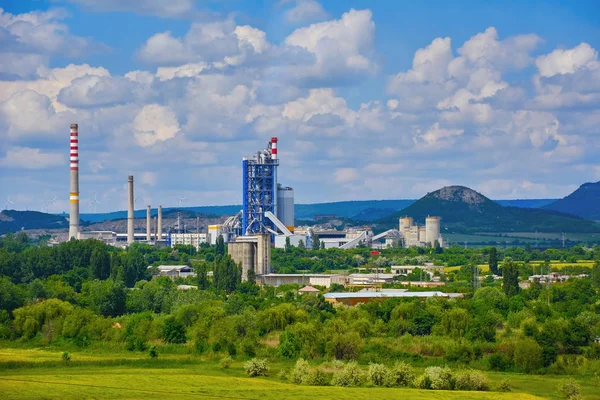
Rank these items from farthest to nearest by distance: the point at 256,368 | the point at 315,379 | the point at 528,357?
the point at 528,357, the point at 256,368, the point at 315,379

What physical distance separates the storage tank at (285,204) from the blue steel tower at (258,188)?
4079mm

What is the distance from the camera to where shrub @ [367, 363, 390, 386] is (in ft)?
163

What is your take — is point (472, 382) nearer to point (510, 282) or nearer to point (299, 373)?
point (299, 373)

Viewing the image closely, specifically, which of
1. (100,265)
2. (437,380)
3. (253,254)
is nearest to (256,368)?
(437,380)

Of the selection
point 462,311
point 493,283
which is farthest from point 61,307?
point 493,283

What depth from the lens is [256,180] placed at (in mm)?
131125

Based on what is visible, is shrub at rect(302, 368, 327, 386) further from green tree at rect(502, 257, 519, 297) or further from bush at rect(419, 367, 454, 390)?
green tree at rect(502, 257, 519, 297)

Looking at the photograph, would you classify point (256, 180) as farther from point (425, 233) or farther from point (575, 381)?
point (575, 381)

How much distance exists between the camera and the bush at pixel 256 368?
52.0 metres

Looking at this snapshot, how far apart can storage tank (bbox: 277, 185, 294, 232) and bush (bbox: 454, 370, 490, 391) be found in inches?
3480

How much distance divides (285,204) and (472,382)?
90177mm

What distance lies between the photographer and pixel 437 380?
161 feet

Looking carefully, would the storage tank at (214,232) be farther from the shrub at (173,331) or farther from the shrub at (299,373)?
the shrub at (299,373)

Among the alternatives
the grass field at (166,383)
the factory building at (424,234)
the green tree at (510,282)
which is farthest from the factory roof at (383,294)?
the factory building at (424,234)
